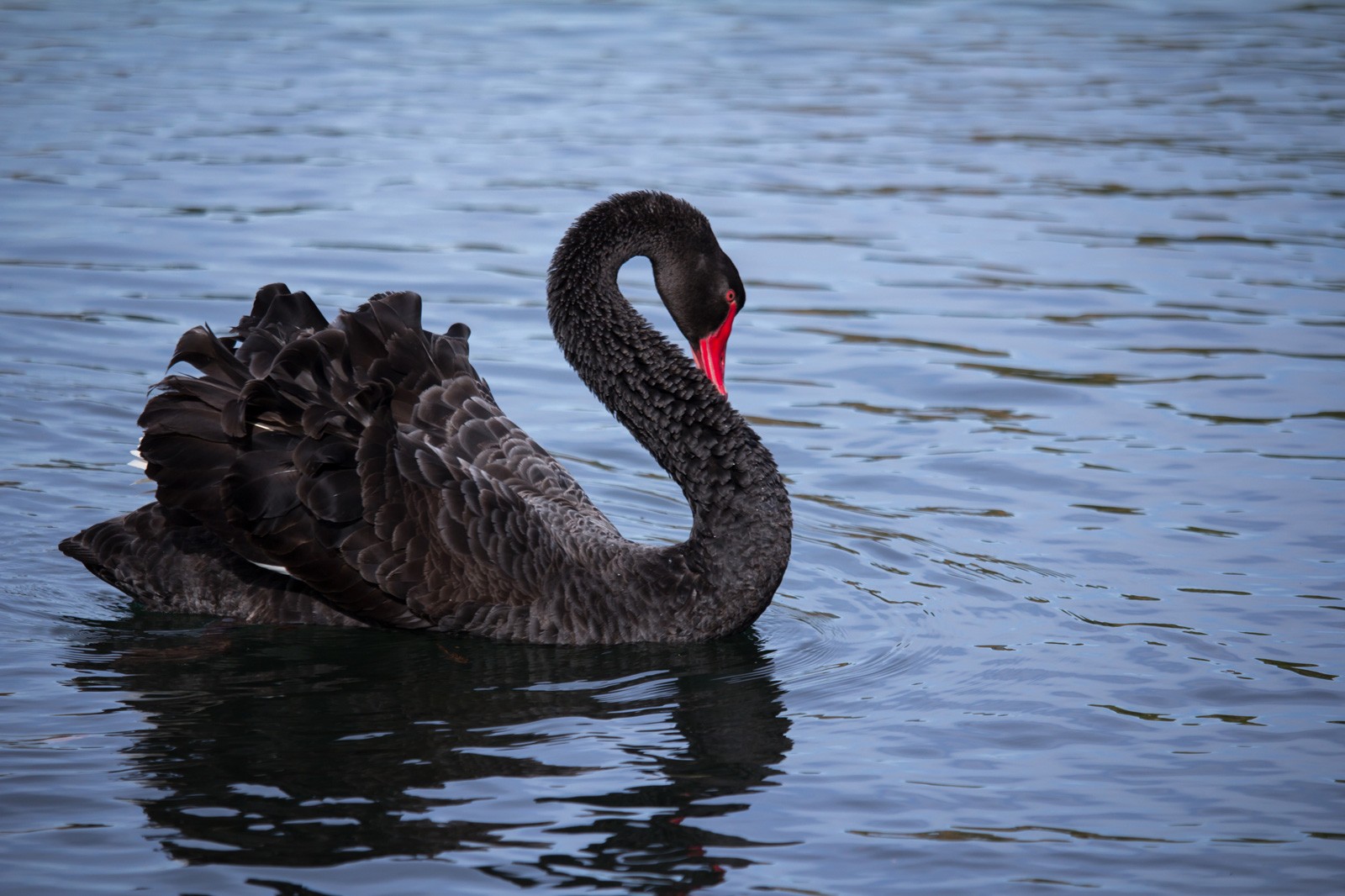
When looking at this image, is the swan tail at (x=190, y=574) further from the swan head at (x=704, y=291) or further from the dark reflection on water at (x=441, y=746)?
the swan head at (x=704, y=291)

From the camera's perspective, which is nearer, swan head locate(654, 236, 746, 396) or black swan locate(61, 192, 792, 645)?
black swan locate(61, 192, 792, 645)

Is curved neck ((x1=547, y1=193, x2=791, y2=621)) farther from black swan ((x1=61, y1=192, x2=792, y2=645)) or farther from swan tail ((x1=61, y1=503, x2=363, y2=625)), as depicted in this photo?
swan tail ((x1=61, y1=503, x2=363, y2=625))

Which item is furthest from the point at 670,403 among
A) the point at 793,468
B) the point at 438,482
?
the point at 793,468

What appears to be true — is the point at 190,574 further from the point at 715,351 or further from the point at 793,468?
the point at 793,468

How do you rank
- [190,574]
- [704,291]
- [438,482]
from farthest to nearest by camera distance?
1. [704,291]
2. [190,574]
3. [438,482]

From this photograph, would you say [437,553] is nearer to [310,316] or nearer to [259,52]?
[310,316]

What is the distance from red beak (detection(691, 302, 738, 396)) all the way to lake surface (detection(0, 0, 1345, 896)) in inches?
39.7

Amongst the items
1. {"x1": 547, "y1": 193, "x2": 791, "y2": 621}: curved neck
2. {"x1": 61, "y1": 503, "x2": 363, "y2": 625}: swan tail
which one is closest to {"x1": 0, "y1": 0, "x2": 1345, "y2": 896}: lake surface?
{"x1": 61, "y1": 503, "x2": 363, "y2": 625}: swan tail

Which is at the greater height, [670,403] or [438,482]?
[670,403]

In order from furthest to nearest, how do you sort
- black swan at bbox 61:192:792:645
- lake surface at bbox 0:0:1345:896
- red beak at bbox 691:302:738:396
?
red beak at bbox 691:302:738:396, black swan at bbox 61:192:792:645, lake surface at bbox 0:0:1345:896

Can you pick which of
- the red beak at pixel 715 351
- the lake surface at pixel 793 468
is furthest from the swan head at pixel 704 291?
the lake surface at pixel 793 468

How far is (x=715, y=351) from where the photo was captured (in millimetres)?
7258

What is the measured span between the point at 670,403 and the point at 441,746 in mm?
1970

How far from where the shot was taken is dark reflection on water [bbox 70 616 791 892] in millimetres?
4773
